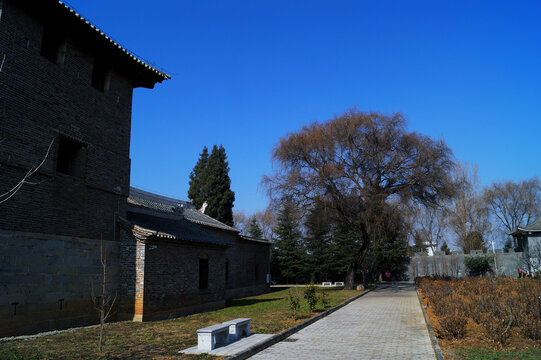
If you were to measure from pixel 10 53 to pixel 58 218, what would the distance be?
15.3 ft

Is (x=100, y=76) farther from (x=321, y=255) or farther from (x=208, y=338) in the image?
(x=321, y=255)

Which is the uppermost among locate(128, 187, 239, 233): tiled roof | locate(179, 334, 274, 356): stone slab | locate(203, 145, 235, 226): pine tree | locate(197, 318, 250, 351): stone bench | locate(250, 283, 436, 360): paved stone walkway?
locate(203, 145, 235, 226): pine tree

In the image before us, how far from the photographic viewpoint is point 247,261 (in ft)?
95.1

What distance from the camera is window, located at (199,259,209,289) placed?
56.1 ft

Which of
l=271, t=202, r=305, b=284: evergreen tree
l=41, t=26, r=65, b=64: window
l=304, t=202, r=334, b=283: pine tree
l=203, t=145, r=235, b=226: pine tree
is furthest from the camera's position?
l=271, t=202, r=305, b=284: evergreen tree

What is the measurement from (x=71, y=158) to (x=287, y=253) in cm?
3343

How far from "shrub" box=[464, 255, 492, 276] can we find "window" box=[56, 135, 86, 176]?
35.0m

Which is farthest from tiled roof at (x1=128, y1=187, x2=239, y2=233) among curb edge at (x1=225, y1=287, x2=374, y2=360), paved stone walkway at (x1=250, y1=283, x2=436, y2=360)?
paved stone walkway at (x1=250, y1=283, x2=436, y2=360)

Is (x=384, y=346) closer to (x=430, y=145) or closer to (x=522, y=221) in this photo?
(x=430, y=145)

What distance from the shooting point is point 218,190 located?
39000 millimetres

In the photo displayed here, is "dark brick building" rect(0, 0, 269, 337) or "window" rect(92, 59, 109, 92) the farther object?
"window" rect(92, 59, 109, 92)

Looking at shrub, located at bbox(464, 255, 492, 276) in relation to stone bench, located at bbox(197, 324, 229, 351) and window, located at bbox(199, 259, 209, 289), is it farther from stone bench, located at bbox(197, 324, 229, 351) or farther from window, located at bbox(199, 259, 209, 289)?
stone bench, located at bbox(197, 324, 229, 351)

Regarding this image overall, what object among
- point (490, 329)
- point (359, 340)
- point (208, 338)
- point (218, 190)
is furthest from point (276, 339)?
point (218, 190)

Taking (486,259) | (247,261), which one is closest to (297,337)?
(247,261)
